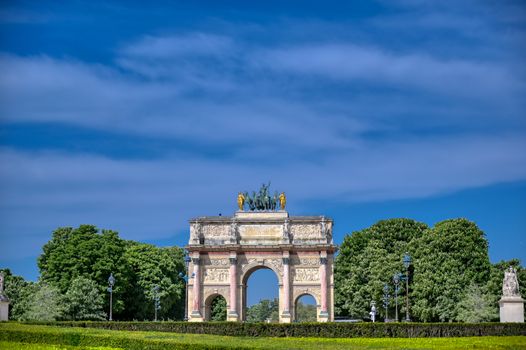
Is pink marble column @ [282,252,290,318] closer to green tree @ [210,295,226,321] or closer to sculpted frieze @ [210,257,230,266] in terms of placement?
sculpted frieze @ [210,257,230,266]

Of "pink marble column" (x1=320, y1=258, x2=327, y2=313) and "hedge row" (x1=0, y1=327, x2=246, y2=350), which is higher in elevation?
"pink marble column" (x1=320, y1=258, x2=327, y2=313)

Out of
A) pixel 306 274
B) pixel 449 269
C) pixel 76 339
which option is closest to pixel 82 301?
pixel 306 274

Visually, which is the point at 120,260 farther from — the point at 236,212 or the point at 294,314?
the point at 294,314

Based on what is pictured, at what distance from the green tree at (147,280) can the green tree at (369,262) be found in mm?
17733

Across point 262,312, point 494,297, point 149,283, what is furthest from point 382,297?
point 262,312

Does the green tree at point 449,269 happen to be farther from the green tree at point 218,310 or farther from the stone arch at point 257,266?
the green tree at point 218,310

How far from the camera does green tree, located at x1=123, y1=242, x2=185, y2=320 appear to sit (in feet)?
250

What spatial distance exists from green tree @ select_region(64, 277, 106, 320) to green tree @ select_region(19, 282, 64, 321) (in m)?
0.81

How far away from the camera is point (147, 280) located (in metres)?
79.2

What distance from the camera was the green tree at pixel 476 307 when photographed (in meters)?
58.8

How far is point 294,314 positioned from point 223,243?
9.53 meters

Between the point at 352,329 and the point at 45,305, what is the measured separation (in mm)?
27732

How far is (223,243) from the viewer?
73.9m

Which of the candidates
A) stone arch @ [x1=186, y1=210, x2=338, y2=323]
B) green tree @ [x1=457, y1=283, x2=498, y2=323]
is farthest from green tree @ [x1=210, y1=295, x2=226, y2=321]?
green tree @ [x1=457, y1=283, x2=498, y2=323]
